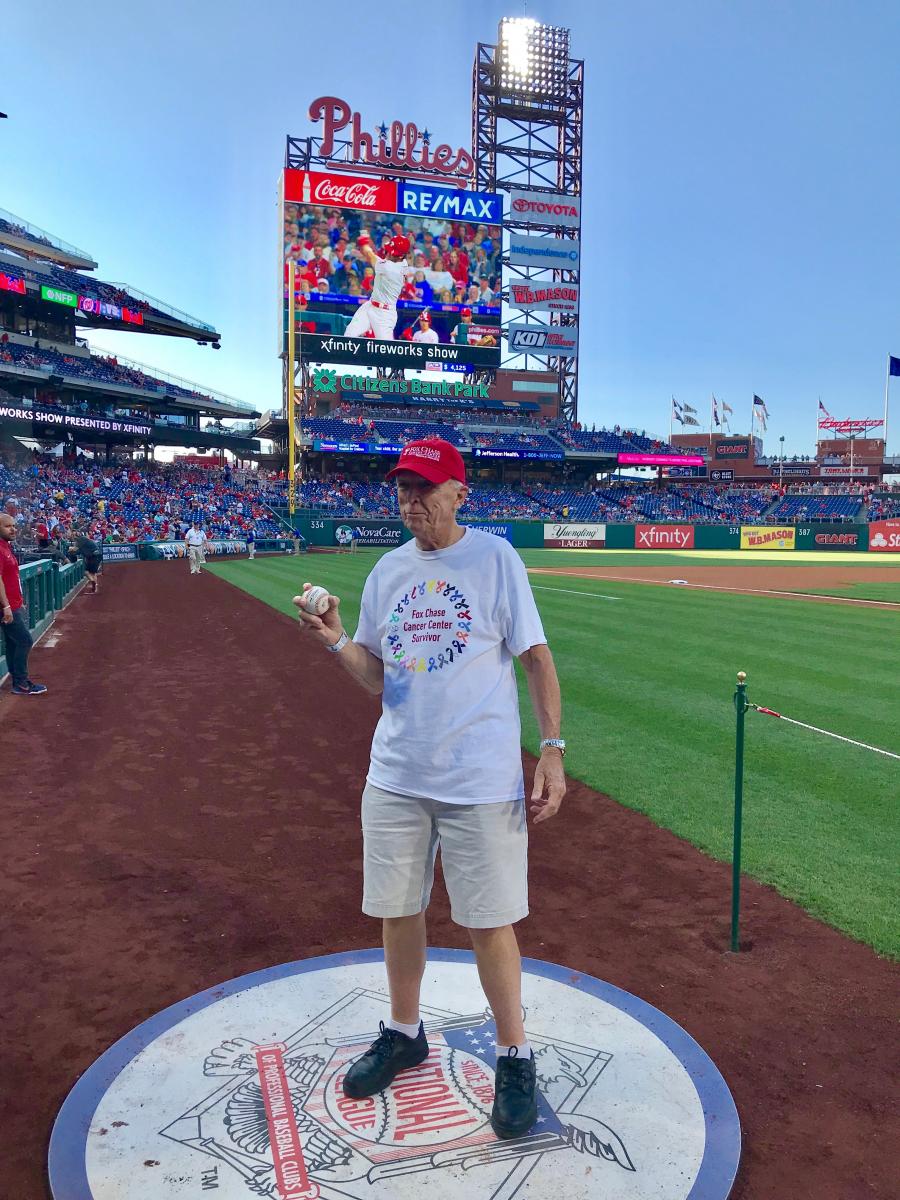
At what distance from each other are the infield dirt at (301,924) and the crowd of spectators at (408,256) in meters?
53.0

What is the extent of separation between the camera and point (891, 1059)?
3166 millimetres

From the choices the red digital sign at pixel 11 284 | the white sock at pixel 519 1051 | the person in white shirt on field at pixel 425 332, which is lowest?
the white sock at pixel 519 1051

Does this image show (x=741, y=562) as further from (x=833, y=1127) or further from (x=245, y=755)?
(x=833, y=1127)

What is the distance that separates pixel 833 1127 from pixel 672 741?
479 centimetres

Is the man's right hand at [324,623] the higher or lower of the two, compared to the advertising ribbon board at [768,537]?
higher

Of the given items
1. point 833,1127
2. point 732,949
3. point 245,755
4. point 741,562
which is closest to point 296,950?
point 732,949

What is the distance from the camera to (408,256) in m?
57.2

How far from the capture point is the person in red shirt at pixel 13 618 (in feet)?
29.4

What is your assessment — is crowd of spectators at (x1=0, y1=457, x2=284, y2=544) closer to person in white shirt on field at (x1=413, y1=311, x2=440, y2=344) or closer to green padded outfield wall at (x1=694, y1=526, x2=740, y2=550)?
person in white shirt on field at (x1=413, y1=311, x2=440, y2=344)

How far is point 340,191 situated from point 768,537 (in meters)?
37.3

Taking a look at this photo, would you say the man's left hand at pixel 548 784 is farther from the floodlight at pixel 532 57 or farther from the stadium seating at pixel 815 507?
the floodlight at pixel 532 57

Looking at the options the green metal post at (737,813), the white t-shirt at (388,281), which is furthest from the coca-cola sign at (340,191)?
the green metal post at (737,813)

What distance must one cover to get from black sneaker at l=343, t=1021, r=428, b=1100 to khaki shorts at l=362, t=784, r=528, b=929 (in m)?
0.52

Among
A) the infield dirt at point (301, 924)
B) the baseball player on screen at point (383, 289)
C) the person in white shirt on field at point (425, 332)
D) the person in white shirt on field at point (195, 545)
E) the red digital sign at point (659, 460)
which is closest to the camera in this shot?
the infield dirt at point (301, 924)
